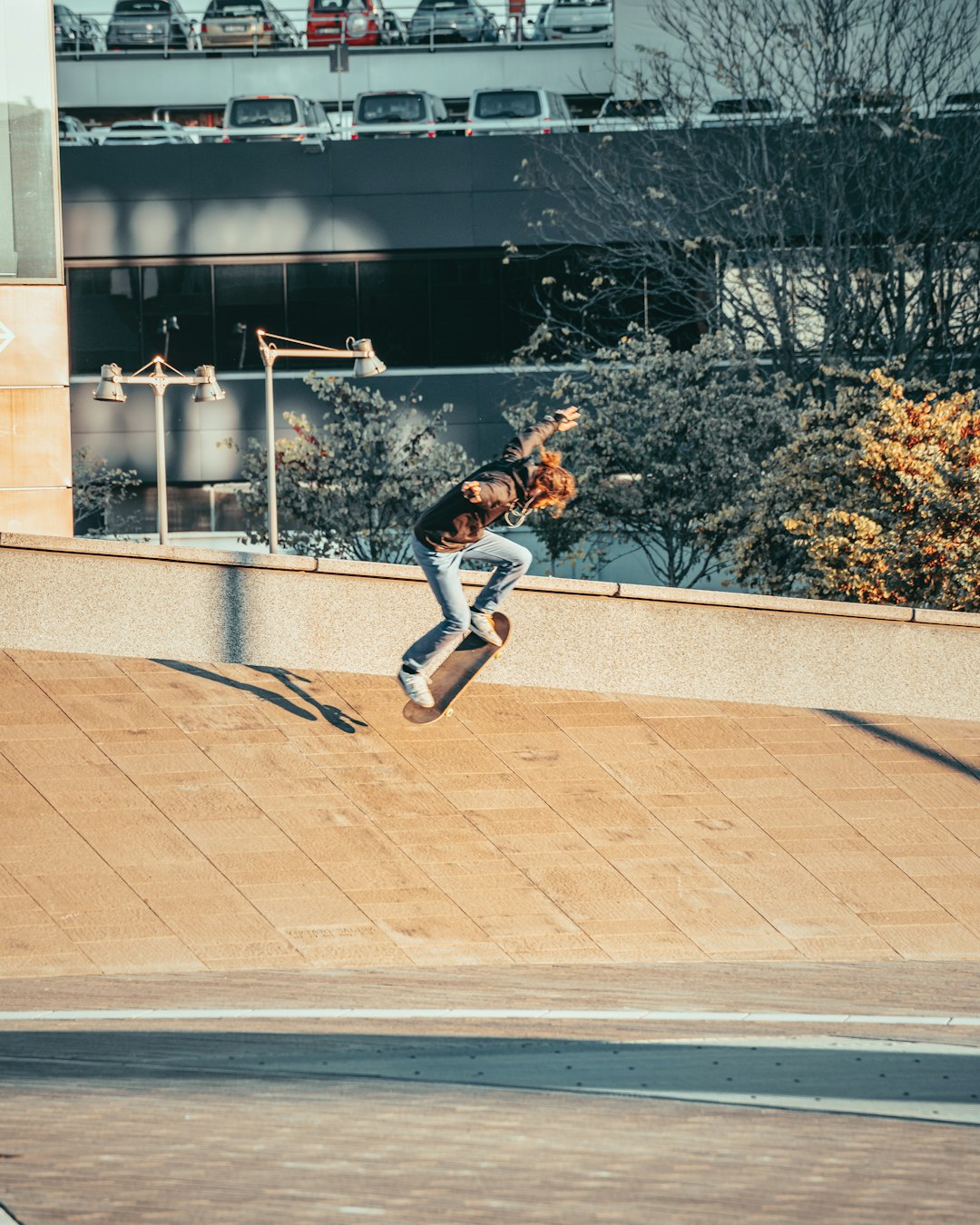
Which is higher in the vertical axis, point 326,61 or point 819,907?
point 326,61

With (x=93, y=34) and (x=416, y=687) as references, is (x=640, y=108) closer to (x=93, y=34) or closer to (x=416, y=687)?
(x=416, y=687)

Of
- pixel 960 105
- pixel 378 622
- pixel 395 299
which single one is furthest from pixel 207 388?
pixel 960 105

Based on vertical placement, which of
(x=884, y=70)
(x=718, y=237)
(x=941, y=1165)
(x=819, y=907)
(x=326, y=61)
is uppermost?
(x=326, y=61)

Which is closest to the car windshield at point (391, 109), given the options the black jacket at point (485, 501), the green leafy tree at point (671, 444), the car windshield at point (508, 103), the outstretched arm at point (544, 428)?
the car windshield at point (508, 103)

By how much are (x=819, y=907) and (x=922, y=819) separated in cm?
162

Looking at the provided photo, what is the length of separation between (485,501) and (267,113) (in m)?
30.7

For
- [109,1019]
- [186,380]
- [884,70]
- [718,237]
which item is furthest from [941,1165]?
[884,70]

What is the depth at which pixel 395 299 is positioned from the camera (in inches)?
1389

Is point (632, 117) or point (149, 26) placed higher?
point (149, 26)

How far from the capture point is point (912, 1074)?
21.1 ft

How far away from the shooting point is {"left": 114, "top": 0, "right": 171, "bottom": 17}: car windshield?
47469 mm

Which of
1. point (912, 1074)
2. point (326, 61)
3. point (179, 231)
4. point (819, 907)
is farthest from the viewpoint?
point (326, 61)

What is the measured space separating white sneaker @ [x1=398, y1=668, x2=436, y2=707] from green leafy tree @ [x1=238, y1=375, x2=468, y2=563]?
15.9 metres

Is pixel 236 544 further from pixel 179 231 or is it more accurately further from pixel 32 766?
pixel 32 766
